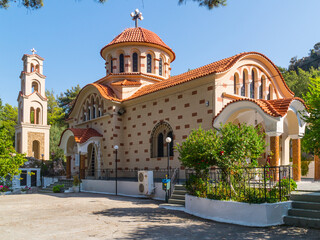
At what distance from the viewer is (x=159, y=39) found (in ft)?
85.9

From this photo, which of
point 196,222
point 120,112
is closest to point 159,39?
point 120,112

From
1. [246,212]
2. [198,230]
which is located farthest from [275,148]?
[198,230]

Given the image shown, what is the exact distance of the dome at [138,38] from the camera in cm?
2384

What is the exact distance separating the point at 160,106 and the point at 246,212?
10.5m

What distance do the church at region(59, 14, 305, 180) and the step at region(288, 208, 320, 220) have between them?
416 cm

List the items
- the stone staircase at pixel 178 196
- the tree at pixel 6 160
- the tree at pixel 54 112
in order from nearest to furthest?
the tree at pixel 6 160 → the stone staircase at pixel 178 196 → the tree at pixel 54 112

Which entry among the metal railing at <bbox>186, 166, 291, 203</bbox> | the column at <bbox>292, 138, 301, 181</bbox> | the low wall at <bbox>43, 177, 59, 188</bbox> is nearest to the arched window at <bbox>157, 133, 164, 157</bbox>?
the metal railing at <bbox>186, 166, 291, 203</bbox>

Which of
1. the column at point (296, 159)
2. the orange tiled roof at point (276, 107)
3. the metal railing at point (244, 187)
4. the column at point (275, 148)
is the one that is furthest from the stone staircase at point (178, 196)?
the column at point (296, 159)

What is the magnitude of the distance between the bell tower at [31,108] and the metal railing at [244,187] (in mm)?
26675

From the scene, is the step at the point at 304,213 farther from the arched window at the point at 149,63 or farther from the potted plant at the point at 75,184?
the arched window at the point at 149,63

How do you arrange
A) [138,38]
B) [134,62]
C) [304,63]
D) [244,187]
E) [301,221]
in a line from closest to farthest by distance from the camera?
[301,221] → [244,187] → [138,38] → [134,62] → [304,63]

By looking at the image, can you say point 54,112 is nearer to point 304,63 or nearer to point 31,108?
point 31,108

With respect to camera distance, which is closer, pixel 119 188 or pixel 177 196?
pixel 177 196

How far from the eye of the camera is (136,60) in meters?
24.3
